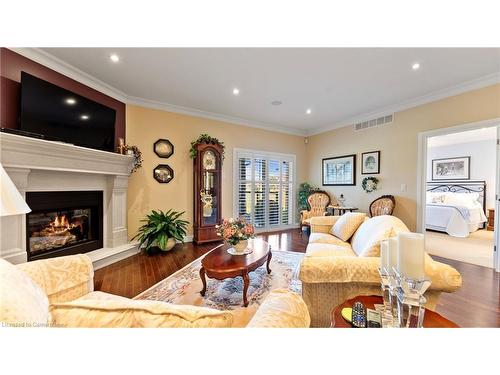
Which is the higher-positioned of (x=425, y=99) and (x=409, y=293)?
(x=425, y=99)

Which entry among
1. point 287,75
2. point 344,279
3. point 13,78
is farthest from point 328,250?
point 13,78

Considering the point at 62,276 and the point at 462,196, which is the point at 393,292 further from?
the point at 462,196

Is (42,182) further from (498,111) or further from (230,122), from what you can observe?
(498,111)

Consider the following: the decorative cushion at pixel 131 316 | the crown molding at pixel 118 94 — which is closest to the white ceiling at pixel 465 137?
the crown molding at pixel 118 94

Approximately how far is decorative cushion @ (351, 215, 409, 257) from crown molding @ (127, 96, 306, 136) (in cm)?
345

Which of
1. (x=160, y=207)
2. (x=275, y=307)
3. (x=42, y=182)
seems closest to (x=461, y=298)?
(x=275, y=307)

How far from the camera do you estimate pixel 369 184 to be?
14.3ft

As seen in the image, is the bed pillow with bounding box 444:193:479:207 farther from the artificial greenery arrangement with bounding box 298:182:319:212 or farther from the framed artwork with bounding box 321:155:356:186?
the artificial greenery arrangement with bounding box 298:182:319:212

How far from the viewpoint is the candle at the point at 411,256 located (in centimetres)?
93

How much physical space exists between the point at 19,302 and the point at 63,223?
2872 mm

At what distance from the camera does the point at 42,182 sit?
251cm

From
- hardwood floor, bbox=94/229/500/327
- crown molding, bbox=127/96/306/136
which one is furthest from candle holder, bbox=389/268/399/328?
crown molding, bbox=127/96/306/136

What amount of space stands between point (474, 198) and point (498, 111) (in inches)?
154

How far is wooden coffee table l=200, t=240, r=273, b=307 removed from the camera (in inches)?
76.4
